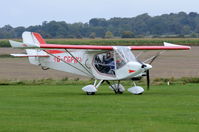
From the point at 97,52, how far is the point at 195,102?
6.30 m

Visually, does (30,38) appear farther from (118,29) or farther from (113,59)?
(118,29)

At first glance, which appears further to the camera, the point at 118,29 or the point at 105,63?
the point at 118,29

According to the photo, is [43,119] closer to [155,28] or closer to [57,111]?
[57,111]

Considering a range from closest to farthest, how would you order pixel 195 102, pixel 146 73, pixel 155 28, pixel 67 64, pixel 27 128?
pixel 27 128 → pixel 195 102 → pixel 146 73 → pixel 67 64 → pixel 155 28

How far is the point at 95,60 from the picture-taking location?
85.9 feet

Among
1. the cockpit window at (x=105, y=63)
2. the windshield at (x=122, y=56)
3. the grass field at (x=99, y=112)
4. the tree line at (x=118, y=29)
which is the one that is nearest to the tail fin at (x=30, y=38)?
the cockpit window at (x=105, y=63)

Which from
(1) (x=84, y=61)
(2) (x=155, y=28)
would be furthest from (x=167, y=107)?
(2) (x=155, y=28)

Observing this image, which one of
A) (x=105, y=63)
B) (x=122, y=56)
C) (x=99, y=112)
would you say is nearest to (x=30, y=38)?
(x=105, y=63)

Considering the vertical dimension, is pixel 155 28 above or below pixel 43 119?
below

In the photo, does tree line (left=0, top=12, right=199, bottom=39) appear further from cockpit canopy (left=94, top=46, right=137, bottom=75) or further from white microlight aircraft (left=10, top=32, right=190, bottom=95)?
cockpit canopy (left=94, top=46, right=137, bottom=75)

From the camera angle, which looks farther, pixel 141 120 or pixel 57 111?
pixel 57 111

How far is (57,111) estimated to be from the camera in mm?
18109

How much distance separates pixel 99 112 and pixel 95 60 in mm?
8536

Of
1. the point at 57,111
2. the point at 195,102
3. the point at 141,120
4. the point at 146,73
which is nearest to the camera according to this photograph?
the point at 141,120
